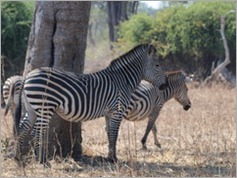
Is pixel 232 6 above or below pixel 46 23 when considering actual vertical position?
above

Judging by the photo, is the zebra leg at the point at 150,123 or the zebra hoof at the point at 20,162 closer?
the zebra hoof at the point at 20,162

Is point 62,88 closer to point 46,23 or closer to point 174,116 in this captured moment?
point 46,23

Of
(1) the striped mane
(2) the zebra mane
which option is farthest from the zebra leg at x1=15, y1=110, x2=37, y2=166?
(1) the striped mane

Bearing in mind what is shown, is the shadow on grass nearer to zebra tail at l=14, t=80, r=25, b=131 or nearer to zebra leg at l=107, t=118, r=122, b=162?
zebra leg at l=107, t=118, r=122, b=162

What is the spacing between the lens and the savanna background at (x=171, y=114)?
263 inches

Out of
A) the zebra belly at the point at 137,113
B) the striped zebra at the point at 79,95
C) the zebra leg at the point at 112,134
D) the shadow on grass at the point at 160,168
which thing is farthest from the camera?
the zebra belly at the point at 137,113

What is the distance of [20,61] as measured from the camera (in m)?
16.6

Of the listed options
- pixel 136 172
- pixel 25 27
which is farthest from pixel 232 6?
pixel 136 172

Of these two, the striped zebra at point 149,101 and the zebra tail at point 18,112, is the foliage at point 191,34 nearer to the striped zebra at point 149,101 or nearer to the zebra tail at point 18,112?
the striped zebra at point 149,101

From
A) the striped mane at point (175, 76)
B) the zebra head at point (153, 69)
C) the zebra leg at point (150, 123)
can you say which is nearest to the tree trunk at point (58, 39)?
the zebra head at point (153, 69)

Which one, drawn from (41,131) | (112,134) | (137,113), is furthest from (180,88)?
(41,131)

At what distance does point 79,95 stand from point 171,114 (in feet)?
18.1

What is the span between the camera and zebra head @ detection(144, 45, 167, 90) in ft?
26.1

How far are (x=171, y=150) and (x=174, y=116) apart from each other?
3.35 metres
